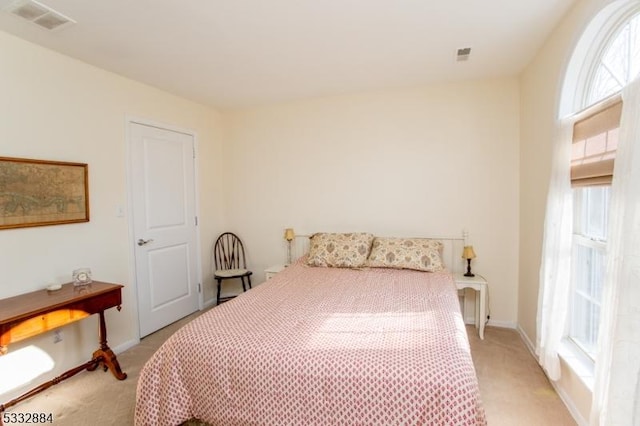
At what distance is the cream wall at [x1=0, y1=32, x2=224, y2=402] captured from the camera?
2174 millimetres

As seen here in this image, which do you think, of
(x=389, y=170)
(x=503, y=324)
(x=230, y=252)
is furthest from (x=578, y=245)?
(x=230, y=252)

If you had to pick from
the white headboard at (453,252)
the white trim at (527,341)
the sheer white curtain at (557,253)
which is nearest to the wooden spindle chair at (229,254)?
the white headboard at (453,252)

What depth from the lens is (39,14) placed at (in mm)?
1907

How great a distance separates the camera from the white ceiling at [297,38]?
6.28 ft

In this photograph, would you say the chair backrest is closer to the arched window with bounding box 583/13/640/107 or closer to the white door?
the white door

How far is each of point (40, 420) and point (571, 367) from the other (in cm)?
320

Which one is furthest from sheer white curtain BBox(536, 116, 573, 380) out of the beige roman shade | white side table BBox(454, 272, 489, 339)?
white side table BBox(454, 272, 489, 339)

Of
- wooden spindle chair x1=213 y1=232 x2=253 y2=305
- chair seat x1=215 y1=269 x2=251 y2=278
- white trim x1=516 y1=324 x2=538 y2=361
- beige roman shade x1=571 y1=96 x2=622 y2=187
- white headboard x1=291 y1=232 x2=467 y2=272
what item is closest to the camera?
beige roman shade x1=571 y1=96 x2=622 y2=187

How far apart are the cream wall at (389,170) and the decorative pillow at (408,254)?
30cm

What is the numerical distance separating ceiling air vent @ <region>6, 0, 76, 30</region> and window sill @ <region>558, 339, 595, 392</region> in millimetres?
3614

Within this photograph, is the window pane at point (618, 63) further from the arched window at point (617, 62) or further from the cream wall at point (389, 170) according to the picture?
the cream wall at point (389, 170)

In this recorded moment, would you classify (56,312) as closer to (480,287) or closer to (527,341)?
(480,287)

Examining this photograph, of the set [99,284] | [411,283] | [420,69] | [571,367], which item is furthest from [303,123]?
[571,367]

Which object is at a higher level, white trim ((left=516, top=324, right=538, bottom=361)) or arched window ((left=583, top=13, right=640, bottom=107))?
arched window ((left=583, top=13, right=640, bottom=107))
